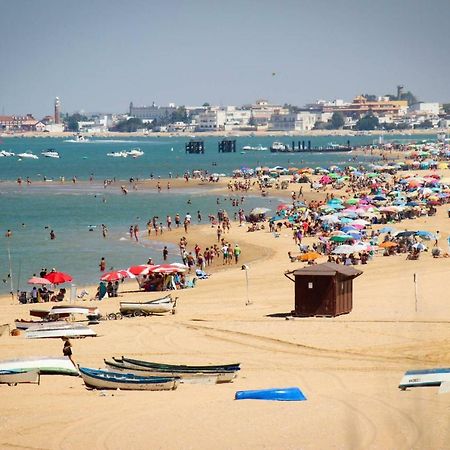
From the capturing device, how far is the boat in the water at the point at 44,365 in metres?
19.6

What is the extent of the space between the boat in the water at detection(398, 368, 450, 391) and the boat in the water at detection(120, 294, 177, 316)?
9164 mm

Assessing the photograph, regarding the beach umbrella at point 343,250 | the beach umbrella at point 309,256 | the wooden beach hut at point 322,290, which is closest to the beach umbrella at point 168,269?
the beach umbrella at point 309,256

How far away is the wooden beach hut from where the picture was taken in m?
24.7

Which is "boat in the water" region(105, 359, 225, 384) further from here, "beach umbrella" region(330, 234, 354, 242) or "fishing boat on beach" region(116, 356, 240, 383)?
"beach umbrella" region(330, 234, 354, 242)

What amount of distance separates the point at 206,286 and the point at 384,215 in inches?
782

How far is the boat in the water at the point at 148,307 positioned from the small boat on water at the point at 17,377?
23.5 ft

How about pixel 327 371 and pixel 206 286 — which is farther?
pixel 206 286

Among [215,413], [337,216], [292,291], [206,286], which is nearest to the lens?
[215,413]

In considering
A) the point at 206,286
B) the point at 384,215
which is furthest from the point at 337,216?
the point at 206,286

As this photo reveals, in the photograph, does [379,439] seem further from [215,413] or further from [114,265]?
[114,265]

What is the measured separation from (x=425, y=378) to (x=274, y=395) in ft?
8.21

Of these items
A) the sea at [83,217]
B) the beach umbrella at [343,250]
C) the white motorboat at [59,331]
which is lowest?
the sea at [83,217]

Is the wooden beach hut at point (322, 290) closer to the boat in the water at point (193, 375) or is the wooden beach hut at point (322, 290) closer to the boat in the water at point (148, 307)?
the boat in the water at point (148, 307)

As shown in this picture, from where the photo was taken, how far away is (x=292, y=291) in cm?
2969
